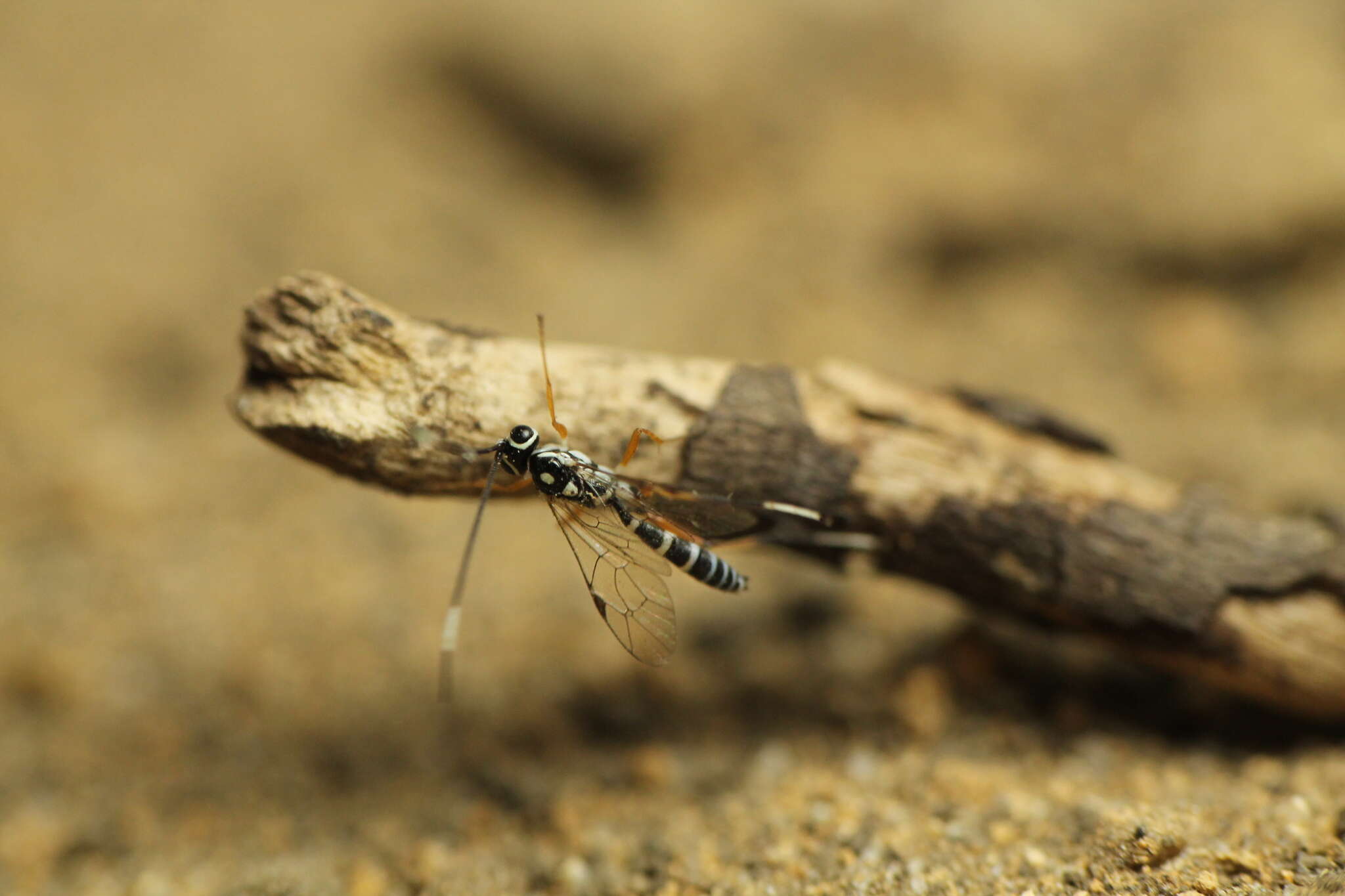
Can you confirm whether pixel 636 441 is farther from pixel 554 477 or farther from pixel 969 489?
pixel 969 489

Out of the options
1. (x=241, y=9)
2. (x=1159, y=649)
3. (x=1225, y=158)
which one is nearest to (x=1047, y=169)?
(x=1225, y=158)

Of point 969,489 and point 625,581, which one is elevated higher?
point 969,489

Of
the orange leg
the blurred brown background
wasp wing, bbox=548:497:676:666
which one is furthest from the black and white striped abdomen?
the blurred brown background

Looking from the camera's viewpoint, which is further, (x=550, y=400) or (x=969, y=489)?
(x=969, y=489)

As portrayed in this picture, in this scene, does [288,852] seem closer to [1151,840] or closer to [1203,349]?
[1151,840]

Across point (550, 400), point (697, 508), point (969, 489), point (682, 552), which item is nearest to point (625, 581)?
point (682, 552)

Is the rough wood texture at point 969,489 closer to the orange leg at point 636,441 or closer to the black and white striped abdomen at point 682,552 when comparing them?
the orange leg at point 636,441
